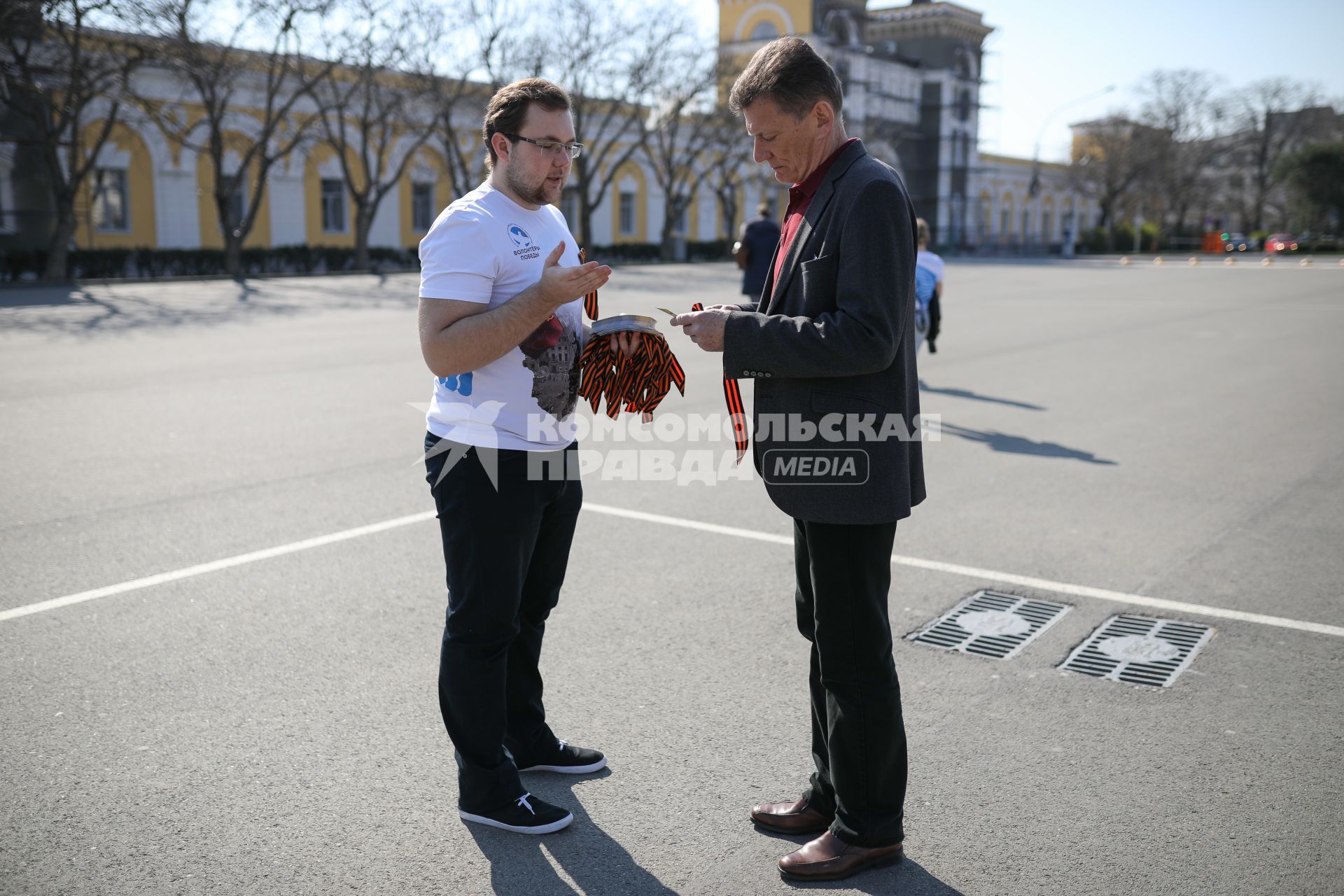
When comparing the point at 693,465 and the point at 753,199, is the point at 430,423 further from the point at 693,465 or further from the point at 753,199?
the point at 753,199

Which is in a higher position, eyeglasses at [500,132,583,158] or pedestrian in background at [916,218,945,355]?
eyeglasses at [500,132,583,158]

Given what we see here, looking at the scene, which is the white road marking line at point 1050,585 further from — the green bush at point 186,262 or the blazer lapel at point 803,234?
the green bush at point 186,262

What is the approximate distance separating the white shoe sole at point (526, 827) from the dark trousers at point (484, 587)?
3 centimetres

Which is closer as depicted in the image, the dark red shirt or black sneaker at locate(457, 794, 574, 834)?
the dark red shirt

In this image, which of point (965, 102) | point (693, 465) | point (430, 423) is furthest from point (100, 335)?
point (965, 102)

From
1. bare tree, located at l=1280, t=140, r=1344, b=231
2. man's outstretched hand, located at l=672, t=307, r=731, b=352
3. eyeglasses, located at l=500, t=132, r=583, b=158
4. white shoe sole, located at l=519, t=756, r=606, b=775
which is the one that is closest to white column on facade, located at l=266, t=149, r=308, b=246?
white shoe sole, located at l=519, t=756, r=606, b=775

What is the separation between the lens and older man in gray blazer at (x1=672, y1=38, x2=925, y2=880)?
9.00ft

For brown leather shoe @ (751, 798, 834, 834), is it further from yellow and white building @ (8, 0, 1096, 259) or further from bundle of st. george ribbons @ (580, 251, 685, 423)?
yellow and white building @ (8, 0, 1096, 259)

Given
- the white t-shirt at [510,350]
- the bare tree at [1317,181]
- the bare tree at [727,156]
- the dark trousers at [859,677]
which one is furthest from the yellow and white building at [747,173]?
the bare tree at [1317,181]

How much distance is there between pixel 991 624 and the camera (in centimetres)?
495

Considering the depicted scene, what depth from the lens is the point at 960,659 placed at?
4.54 meters

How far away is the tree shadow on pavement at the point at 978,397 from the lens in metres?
11.2

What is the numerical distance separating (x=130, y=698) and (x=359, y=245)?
39.5m

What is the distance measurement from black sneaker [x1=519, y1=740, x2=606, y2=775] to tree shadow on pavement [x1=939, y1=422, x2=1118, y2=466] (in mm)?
5925
